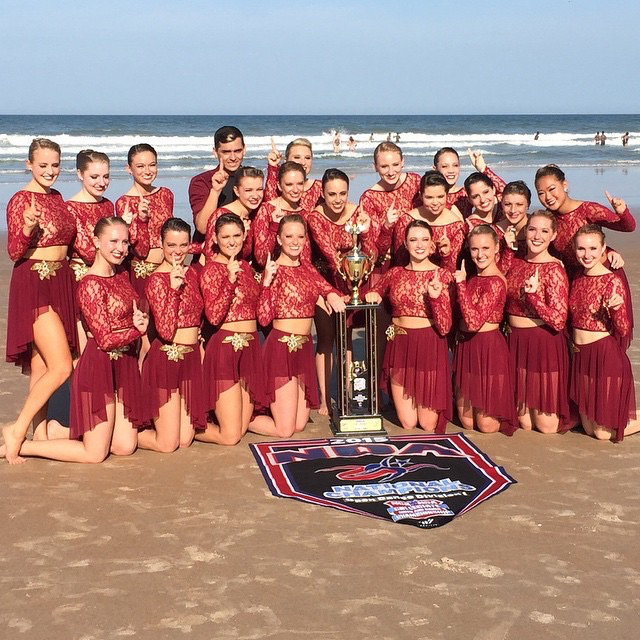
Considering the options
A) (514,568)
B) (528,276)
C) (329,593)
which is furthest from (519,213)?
(329,593)

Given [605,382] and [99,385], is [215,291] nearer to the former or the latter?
[99,385]

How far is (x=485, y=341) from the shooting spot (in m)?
6.52

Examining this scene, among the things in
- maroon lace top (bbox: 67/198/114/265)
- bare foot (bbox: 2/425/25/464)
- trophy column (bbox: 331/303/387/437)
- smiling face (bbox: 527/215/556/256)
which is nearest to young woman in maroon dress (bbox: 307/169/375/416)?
trophy column (bbox: 331/303/387/437)

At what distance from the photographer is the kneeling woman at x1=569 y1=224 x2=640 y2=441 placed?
20.5 feet

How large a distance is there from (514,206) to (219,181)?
7.54 ft

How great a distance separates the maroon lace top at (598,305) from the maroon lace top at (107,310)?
3.03 meters

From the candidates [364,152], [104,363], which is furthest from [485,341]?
[364,152]

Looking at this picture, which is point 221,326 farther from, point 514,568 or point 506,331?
point 514,568

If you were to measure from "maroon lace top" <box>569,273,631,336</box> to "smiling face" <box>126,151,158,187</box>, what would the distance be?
3.21 m

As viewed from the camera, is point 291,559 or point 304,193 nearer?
point 291,559

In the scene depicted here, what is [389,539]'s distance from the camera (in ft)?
15.8

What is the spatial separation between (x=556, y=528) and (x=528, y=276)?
6.77 feet

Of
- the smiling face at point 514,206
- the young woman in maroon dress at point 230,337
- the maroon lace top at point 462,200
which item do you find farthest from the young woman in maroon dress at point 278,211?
the smiling face at point 514,206

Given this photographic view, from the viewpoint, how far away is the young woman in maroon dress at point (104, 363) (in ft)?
19.0
